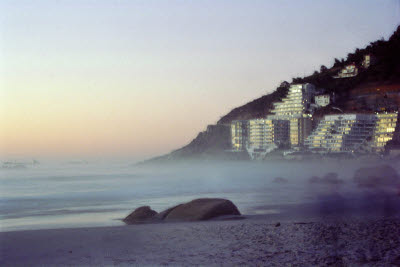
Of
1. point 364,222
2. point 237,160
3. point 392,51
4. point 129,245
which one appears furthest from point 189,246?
point 392,51

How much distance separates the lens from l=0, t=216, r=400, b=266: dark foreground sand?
8.11 m

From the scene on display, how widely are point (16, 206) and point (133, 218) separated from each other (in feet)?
43.0

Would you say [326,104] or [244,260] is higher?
Answer: [326,104]

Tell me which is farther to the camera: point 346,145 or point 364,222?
point 346,145

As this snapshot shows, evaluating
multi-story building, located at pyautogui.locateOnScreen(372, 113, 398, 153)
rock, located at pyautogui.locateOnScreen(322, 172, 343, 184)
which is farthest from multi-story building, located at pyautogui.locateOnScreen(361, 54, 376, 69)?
rock, located at pyautogui.locateOnScreen(322, 172, 343, 184)

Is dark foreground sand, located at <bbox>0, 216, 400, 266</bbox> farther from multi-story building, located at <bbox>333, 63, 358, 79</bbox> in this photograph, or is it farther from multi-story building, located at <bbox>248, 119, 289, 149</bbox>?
multi-story building, located at <bbox>333, 63, 358, 79</bbox>

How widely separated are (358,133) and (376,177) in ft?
204

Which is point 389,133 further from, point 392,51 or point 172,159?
point 172,159

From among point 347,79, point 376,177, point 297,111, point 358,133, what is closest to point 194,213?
point 376,177

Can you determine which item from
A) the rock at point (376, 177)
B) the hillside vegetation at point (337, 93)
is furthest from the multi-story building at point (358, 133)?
the rock at point (376, 177)

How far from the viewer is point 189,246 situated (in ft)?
31.5

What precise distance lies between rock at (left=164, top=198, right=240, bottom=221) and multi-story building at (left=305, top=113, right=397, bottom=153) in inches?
3315

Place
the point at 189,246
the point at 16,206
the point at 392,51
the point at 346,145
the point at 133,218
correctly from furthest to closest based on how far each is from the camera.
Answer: the point at 392,51 → the point at 346,145 → the point at 16,206 → the point at 133,218 → the point at 189,246

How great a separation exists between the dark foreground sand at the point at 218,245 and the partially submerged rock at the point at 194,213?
5.01 ft
